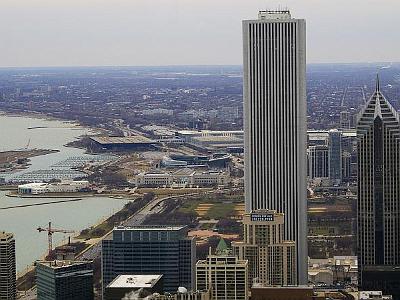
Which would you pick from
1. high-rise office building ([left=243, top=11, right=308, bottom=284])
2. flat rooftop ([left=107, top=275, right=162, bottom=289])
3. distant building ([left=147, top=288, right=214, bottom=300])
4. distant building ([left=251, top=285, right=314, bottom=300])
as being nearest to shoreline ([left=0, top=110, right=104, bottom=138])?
high-rise office building ([left=243, top=11, right=308, bottom=284])

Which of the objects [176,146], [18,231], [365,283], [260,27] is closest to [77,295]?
[365,283]

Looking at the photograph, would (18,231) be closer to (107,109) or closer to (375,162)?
(375,162)

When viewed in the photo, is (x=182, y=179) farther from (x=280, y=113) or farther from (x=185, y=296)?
(x=185, y=296)

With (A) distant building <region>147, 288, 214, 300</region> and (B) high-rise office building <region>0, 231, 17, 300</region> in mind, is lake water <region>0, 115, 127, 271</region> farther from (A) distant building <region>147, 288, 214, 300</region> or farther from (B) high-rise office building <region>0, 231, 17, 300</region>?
(A) distant building <region>147, 288, 214, 300</region>

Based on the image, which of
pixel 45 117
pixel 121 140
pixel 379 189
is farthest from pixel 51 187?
pixel 45 117

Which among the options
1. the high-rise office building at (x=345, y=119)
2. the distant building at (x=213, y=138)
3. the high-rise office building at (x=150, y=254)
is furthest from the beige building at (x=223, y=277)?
the distant building at (x=213, y=138)

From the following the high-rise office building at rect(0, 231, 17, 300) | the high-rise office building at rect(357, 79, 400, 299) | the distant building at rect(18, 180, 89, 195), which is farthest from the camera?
the distant building at rect(18, 180, 89, 195)

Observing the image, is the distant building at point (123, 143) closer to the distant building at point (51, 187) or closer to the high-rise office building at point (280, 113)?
the distant building at point (51, 187)
